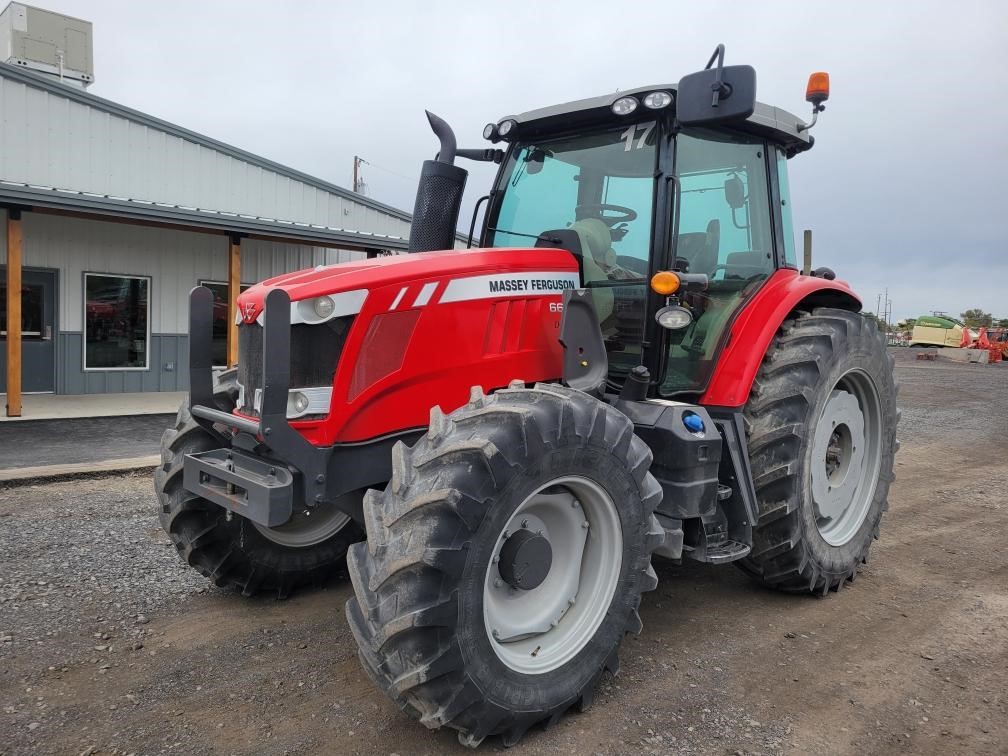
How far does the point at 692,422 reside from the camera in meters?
3.31

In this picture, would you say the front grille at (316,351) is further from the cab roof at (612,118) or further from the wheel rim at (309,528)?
the cab roof at (612,118)

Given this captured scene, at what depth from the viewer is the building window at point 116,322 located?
12.1m

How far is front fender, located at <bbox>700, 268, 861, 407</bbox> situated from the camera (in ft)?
11.9

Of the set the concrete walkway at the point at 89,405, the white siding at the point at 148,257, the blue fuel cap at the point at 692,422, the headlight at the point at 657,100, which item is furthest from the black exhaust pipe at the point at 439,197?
the white siding at the point at 148,257

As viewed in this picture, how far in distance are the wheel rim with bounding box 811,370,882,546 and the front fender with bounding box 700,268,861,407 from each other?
23.7 inches

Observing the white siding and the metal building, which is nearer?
the metal building

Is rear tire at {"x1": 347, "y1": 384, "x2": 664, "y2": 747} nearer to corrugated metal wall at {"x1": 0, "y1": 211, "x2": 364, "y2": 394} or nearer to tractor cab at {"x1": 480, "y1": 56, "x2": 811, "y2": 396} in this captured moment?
tractor cab at {"x1": 480, "y1": 56, "x2": 811, "y2": 396}

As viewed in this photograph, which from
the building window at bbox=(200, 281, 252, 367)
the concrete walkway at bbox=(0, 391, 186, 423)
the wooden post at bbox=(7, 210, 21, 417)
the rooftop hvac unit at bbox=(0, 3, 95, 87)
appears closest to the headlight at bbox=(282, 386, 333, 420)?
the concrete walkway at bbox=(0, 391, 186, 423)

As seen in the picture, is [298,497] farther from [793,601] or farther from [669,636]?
[793,601]

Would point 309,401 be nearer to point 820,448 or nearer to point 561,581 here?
point 561,581

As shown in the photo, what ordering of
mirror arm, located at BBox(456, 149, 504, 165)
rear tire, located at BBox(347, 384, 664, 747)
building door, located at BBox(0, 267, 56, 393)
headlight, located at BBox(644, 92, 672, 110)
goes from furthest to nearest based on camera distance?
building door, located at BBox(0, 267, 56, 393) < mirror arm, located at BBox(456, 149, 504, 165) < headlight, located at BBox(644, 92, 672, 110) < rear tire, located at BBox(347, 384, 664, 747)

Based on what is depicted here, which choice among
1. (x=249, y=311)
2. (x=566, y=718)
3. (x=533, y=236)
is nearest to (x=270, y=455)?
(x=249, y=311)

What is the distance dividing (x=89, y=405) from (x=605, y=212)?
31.8ft

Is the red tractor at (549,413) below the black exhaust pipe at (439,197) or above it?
below
